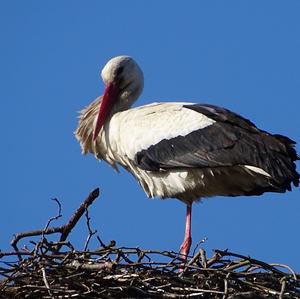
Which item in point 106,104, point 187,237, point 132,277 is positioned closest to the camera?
point 132,277

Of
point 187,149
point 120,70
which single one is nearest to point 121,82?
point 120,70

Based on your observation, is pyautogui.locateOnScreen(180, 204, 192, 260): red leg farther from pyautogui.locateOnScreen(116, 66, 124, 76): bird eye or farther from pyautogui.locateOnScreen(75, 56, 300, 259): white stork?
pyautogui.locateOnScreen(116, 66, 124, 76): bird eye

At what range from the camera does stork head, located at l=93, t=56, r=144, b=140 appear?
10.0 metres

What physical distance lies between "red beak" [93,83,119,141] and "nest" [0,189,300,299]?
239 centimetres

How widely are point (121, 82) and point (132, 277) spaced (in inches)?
126

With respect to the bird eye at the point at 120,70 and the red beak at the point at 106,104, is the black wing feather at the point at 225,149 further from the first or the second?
the bird eye at the point at 120,70

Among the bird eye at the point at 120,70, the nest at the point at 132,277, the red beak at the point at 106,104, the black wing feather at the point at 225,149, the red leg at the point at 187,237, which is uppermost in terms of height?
the bird eye at the point at 120,70

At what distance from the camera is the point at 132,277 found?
7.16m

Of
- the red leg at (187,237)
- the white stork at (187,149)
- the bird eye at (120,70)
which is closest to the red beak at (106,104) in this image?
the white stork at (187,149)

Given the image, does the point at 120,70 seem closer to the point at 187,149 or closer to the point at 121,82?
the point at 121,82

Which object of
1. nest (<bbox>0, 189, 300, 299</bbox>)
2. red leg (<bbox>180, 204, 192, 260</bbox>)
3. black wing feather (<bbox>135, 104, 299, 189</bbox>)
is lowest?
nest (<bbox>0, 189, 300, 299</bbox>)

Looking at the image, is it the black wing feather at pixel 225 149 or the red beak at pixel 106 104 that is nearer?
the black wing feather at pixel 225 149

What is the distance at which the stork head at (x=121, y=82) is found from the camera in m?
10.0

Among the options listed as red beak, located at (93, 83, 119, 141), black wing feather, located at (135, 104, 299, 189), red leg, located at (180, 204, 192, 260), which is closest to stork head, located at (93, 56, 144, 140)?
red beak, located at (93, 83, 119, 141)
